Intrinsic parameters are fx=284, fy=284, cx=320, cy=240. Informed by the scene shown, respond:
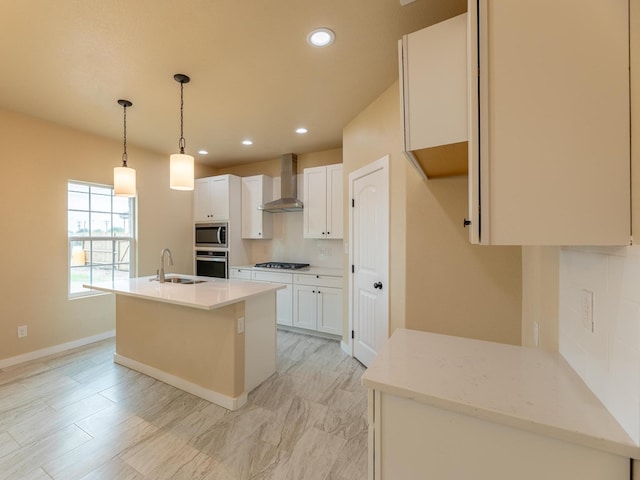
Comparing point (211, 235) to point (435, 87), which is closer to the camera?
point (435, 87)

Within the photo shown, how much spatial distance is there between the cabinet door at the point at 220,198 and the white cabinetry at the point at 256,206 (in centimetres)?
29

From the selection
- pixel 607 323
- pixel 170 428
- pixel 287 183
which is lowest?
pixel 170 428

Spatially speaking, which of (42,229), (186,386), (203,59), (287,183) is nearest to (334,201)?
(287,183)

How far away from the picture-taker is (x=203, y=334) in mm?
2377

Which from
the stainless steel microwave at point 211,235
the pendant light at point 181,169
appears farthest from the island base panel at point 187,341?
the stainless steel microwave at point 211,235

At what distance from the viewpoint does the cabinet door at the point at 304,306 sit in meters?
3.79

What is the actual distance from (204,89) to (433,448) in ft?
9.42

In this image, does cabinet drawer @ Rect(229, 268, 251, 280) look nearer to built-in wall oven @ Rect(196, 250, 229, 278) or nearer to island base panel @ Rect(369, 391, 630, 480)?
built-in wall oven @ Rect(196, 250, 229, 278)

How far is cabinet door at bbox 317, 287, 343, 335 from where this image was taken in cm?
362

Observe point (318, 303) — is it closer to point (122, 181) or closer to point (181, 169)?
point (181, 169)

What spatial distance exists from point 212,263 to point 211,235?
1.53ft

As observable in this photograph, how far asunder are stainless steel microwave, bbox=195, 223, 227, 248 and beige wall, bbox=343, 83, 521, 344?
Answer: 10.00 feet

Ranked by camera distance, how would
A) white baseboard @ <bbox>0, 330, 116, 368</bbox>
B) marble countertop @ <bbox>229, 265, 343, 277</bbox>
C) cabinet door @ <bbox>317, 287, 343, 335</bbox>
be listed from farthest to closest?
marble countertop @ <bbox>229, 265, 343, 277</bbox>, cabinet door @ <bbox>317, 287, 343, 335</bbox>, white baseboard @ <bbox>0, 330, 116, 368</bbox>

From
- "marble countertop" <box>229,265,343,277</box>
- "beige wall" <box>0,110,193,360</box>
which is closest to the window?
"beige wall" <box>0,110,193,360</box>
